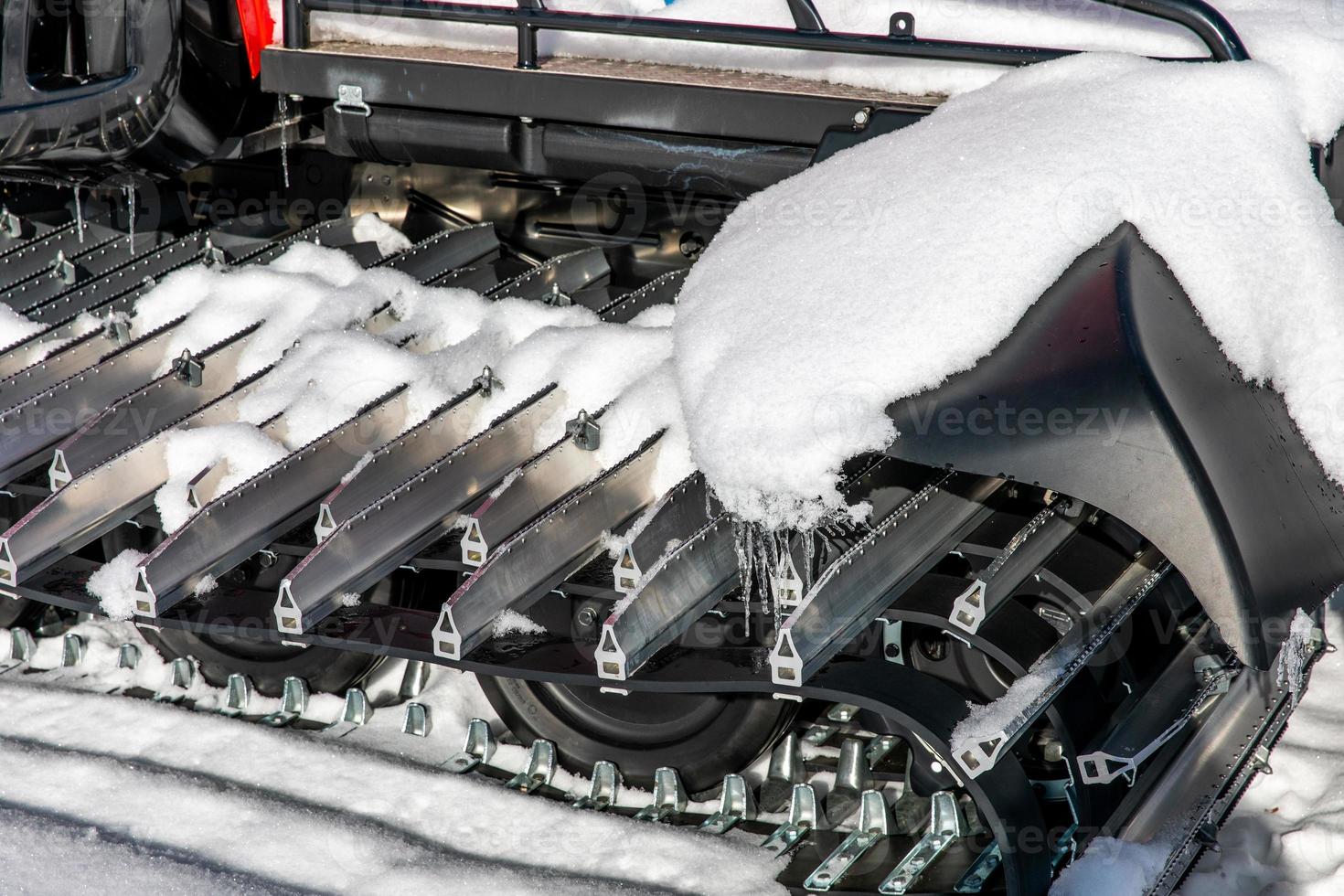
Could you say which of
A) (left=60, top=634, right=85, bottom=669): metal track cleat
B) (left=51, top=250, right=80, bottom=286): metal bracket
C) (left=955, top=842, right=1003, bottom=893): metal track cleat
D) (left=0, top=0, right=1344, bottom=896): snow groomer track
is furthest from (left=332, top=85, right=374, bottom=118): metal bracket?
(left=955, top=842, right=1003, bottom=893): metal track cleat

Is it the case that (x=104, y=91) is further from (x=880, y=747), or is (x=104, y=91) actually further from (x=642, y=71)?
(x=880, y=747)

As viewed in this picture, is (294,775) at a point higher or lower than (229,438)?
lower

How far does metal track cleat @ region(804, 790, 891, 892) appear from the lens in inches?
93.3

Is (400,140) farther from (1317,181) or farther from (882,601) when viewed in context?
(1317,181)

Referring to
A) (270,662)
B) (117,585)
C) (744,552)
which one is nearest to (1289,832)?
(744,552)

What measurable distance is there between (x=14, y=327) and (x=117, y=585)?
107 cm

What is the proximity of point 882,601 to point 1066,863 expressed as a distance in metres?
0.49

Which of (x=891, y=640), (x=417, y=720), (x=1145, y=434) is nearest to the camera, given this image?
(x=1145, y=434)

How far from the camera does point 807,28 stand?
2.54 m

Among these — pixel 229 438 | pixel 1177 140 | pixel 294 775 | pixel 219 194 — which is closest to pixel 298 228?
pixel 219 194

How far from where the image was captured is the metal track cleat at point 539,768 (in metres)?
2.80

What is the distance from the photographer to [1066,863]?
2.19m

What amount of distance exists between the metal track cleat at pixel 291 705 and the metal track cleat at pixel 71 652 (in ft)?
2.04

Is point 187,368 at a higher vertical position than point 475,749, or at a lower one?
higher
